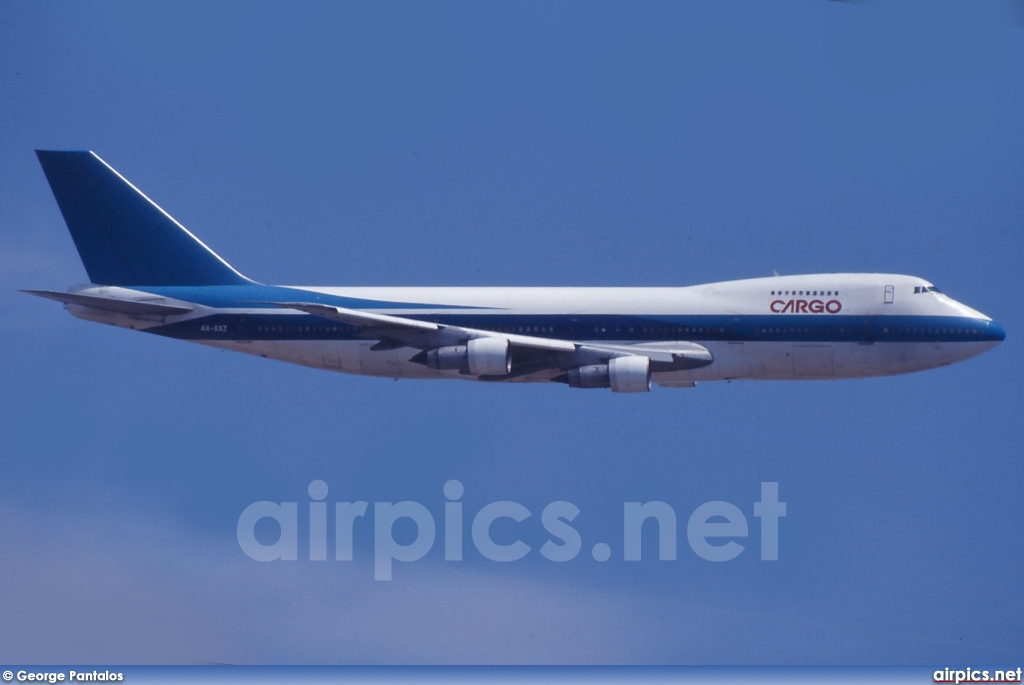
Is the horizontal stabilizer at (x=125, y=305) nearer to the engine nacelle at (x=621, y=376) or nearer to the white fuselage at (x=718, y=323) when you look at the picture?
the white fuselage at (x=718, y=323)

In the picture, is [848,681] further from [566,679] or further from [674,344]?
[674,344]

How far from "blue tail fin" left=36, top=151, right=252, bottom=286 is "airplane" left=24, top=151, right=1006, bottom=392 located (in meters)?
0.09

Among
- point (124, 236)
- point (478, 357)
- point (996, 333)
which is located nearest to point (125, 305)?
point (124, 236)

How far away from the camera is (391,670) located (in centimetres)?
3862

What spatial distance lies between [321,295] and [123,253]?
658 cm

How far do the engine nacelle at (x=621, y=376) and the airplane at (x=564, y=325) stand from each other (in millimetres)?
38

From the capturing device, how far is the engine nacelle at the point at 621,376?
43812 millimetres

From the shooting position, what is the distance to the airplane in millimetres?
45094

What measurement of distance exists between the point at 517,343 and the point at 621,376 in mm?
3141

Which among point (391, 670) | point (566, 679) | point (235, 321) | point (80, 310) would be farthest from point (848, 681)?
point (80, 310)

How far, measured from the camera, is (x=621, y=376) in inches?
1726

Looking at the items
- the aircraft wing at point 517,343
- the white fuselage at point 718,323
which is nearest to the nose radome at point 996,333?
the white fuselage at point 718,323

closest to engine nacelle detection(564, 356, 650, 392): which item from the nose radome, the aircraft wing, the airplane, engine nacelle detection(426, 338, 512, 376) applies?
the airplane

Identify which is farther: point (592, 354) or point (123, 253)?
point (123, 253)
